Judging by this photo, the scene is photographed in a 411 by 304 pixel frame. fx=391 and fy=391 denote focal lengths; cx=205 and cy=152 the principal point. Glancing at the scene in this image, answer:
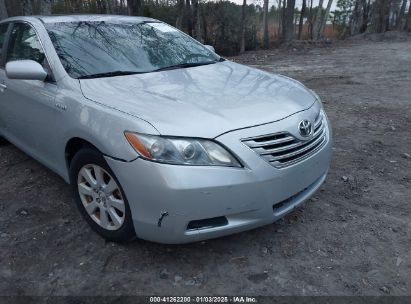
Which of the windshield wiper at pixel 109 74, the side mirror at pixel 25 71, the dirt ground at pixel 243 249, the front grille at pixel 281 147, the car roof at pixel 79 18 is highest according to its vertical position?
the car roof at pixel 79 18

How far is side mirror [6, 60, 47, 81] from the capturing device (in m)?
3.02

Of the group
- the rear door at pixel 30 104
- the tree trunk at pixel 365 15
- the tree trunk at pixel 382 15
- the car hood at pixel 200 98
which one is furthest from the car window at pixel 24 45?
the tree trunk at pixel 365 15

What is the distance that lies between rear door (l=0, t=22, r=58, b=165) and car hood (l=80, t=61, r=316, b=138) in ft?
1.52

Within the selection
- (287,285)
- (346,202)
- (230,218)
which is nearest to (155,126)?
(230,218)

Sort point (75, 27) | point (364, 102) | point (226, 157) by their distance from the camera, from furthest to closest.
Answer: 1. point (364, 102)
2. point (75, 27)
3. point (226, 157)

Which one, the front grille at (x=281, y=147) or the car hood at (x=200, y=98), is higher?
the car hood at (x=200, y=98)

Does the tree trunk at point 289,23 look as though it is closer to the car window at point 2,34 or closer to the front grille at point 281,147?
the car window at point 2,34

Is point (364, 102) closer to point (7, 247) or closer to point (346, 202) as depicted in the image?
point (346, 202)

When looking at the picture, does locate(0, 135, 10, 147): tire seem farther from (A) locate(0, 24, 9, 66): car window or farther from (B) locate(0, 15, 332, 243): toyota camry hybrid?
(B) locate(0, 15, 332, 243): toyota camry hybrid

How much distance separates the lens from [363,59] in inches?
449

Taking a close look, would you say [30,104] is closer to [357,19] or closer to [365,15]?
[365,15]

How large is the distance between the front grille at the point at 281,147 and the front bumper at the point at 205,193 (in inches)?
1.5

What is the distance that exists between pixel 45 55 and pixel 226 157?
188 centimetres

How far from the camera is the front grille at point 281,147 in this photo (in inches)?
95.1
